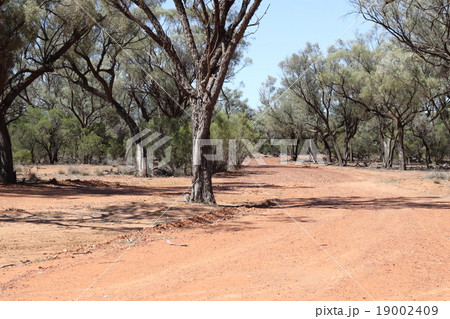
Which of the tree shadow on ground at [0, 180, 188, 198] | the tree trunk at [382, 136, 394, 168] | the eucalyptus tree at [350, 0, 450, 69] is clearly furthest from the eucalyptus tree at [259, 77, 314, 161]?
the tree shadow on ground at [0, 180, 188, 198]

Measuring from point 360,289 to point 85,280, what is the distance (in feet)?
9.12

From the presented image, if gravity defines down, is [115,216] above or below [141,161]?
below

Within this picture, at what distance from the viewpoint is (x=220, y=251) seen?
5883 mm

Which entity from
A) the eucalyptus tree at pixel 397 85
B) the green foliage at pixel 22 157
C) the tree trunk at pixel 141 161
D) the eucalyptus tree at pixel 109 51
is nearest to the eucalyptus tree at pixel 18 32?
the eucalyptus tree at pixel 109 51

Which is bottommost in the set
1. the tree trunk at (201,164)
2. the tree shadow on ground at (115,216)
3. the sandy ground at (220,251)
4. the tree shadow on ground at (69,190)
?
the sandy ground at (220,251)

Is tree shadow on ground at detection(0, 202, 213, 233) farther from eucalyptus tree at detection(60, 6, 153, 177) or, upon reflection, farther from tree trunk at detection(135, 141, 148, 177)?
tree trunk at detection(135, 141, 148, 177)

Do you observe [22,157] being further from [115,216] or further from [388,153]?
[388,153]

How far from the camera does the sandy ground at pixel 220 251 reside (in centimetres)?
410

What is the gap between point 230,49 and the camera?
1047 centimetres

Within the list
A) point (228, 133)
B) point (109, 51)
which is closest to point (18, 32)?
point (109, 51)

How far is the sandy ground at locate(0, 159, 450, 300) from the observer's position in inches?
161

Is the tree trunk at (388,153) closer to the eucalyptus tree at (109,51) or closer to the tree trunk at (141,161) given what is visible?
the tree trunk at (141,161)
